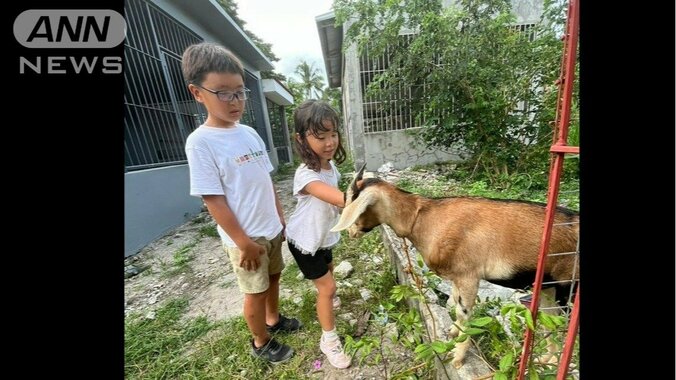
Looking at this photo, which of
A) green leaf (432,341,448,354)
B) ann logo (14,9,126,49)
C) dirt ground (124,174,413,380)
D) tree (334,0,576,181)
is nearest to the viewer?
ann logo (14,9,126,49)

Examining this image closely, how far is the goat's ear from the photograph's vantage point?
1.62 m

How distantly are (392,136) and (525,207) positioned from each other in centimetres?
703

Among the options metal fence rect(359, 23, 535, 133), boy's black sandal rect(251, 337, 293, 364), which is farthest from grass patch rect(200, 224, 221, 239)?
metal fence rect(359, 23, 535, 133)

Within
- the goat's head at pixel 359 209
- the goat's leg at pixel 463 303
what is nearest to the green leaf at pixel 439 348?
the goat's leg at pixel 463 303

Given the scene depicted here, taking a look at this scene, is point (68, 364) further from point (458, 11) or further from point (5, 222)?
point (458, 11)

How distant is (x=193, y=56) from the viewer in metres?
1.67

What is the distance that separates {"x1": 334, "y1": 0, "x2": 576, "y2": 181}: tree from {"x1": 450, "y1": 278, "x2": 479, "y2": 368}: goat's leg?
4.57 metres

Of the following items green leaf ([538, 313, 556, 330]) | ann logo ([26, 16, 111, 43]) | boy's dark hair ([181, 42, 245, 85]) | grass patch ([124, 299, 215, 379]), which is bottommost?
grass patch ([124, 299, 215, 379])

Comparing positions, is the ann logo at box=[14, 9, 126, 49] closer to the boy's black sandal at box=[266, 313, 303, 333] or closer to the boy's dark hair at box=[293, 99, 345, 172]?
the boy's dark hair at box=[293, 99, 345, 172]

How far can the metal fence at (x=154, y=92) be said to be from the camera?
5.26 m

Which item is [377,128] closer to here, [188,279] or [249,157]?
[188,279]

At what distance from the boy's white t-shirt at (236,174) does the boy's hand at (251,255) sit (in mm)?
116

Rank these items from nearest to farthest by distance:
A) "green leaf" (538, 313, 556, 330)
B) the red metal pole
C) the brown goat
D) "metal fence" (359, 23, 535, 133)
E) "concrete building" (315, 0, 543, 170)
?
the red metal pole → "green leaf" (538, 313, 556, 330) → the brown goat → "metal fence" (359, 23, 535, 133) → "concrete building" (315, 0, 543, 170)

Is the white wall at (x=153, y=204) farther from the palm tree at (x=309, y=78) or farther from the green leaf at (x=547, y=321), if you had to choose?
the palm tree at (x=309, y=78)
